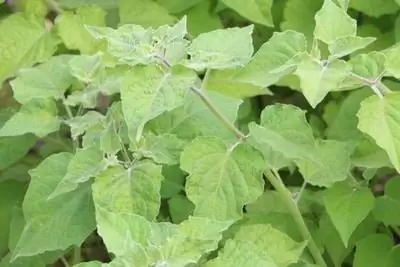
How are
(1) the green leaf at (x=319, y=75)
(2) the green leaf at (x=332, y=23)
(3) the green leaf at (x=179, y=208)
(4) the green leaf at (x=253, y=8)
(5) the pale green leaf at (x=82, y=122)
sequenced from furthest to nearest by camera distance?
Result: 1. (4) the green leaf at (x=253, y=8)
2. (3) the green leaf at (x=179, y=208)
3. (5) the pale green leaf at (x=82, y=122)
4. (2) the green leaf at (x=332, y=23)
5. (1) the green leaf at (x=319, y=75)

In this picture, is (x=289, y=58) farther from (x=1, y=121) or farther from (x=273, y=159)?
(x=1, y=121)

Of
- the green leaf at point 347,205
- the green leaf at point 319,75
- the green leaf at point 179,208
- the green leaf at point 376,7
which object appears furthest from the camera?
the green leaf at point 376,7

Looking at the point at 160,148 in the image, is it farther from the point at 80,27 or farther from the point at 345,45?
the point at 80,27

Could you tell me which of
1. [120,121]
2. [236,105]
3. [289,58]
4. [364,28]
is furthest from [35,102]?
[364,28]

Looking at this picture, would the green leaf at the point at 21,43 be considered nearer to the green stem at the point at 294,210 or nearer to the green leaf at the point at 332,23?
the green stem at the point at 294,210

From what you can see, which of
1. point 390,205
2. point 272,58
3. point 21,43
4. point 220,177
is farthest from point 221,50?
point 21,43

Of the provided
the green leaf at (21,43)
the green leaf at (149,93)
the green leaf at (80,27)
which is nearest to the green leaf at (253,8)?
the green leaf at (80,27)
